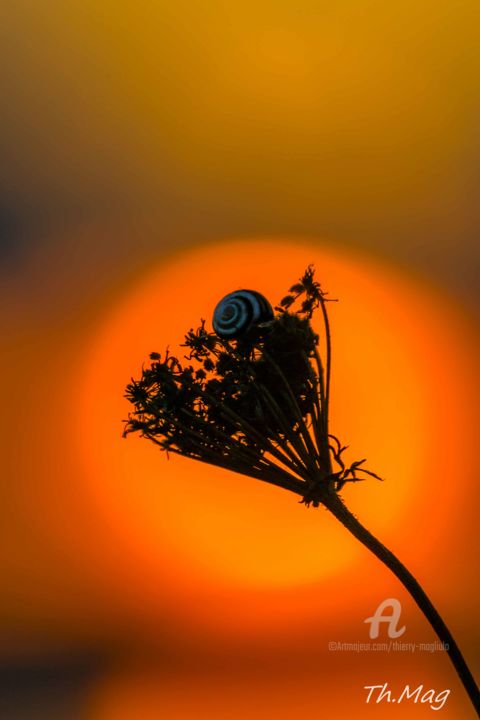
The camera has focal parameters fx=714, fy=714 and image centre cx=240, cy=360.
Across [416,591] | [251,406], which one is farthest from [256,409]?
[416,591]

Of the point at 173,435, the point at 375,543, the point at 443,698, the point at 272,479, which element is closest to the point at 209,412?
the point at 173,435

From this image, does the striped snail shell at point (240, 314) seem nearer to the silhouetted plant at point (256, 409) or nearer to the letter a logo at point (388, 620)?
the silhouetted plant at point (256, 409)

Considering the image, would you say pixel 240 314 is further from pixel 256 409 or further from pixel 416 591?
pixel 416 591

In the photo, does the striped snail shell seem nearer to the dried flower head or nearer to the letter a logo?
the dried flower head

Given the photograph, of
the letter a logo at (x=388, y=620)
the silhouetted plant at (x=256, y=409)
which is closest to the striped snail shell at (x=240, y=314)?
the silhouetted plant at (x=256, y=409)

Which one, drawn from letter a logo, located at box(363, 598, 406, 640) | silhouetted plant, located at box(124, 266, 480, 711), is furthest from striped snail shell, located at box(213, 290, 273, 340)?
letter a logo, located at box(363, 598, 406, 640)

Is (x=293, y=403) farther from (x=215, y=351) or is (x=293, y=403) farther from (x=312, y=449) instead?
(x=215, y=351)

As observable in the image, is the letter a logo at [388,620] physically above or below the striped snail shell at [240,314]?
below
